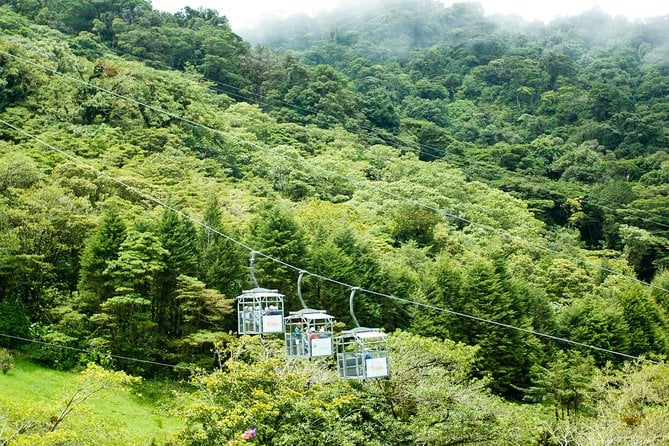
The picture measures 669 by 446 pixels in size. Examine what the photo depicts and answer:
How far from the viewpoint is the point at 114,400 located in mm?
22781

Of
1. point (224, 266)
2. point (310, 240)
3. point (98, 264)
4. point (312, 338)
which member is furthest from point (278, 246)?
point (312, 338)

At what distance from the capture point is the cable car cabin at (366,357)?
13.9 m

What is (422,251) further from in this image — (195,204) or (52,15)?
(52,15)

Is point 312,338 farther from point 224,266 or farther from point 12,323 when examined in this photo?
point 12,323

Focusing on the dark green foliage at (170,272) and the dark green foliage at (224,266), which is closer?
the dark green foliage at (170,272)

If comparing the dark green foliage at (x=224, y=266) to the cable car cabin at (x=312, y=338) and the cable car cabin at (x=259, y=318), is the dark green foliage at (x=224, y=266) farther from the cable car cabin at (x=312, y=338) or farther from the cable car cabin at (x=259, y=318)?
the cable car cabin at (x=312, y=338)

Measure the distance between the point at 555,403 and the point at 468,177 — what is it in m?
38.3

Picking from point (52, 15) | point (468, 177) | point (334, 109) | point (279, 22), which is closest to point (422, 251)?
point (468, 177)

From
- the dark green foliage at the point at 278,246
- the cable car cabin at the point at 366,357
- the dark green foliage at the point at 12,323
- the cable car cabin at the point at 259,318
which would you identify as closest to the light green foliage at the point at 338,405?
the cable car cabin at the point at 259,318

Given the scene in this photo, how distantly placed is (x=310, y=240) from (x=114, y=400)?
13139 millimetres

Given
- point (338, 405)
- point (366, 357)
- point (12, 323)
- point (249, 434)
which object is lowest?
point (249, 434)

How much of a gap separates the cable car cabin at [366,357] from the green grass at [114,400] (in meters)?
7.76

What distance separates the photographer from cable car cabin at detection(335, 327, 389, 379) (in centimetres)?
1395

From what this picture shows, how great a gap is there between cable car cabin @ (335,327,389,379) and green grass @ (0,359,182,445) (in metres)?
7.76
